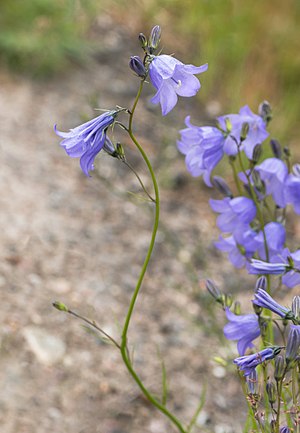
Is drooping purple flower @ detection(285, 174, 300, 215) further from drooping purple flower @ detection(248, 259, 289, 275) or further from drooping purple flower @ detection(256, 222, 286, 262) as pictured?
drooping purple flower @ detection(248, 259, 289, 275)

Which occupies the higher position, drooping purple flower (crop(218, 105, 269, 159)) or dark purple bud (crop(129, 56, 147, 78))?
drooping purple flower (crop(218, 105, 269, 159))

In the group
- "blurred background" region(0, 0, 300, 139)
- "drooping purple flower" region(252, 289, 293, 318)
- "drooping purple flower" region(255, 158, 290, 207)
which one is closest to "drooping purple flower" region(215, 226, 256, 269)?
"drooping purple flower" region(255, 158, 290, 207)

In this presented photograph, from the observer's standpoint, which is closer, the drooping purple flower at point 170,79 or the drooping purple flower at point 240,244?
the drooping purple flower at point 170,79

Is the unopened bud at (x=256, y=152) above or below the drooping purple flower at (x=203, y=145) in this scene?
below

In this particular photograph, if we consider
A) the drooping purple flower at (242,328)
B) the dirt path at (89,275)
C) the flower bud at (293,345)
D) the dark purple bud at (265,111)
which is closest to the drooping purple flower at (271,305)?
the flower bud at (293,345)

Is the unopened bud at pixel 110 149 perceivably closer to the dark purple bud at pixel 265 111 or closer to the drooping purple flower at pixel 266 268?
the drooping purple flower at pixel 266 268
